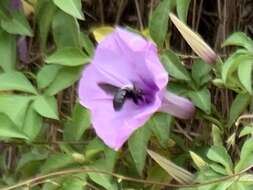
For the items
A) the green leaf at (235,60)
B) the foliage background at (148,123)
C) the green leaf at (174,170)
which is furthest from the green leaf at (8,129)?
the green leaf at (235,60)

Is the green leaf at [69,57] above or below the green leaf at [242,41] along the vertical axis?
below

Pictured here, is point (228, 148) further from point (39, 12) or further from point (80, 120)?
point (39, 12)

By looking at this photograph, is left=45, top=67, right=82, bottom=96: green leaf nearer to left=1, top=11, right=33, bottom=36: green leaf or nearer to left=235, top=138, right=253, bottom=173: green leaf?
left=1, top=11, right=33, bottom=36: green leaf

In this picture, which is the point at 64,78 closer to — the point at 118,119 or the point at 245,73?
the point at 118,119

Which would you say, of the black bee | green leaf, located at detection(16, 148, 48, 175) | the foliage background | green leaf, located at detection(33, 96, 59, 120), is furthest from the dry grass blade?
green leaf, located at detection(16, 148, 48, 175)

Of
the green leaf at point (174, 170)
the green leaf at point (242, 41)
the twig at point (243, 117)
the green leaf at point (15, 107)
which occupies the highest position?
the green leaf at point (242, 41)

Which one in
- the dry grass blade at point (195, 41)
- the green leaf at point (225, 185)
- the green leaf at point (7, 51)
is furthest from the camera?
the green leaf at point (7, 51)

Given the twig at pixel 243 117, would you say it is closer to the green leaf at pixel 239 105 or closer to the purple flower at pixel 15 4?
the green leaf at pixel 239 105
